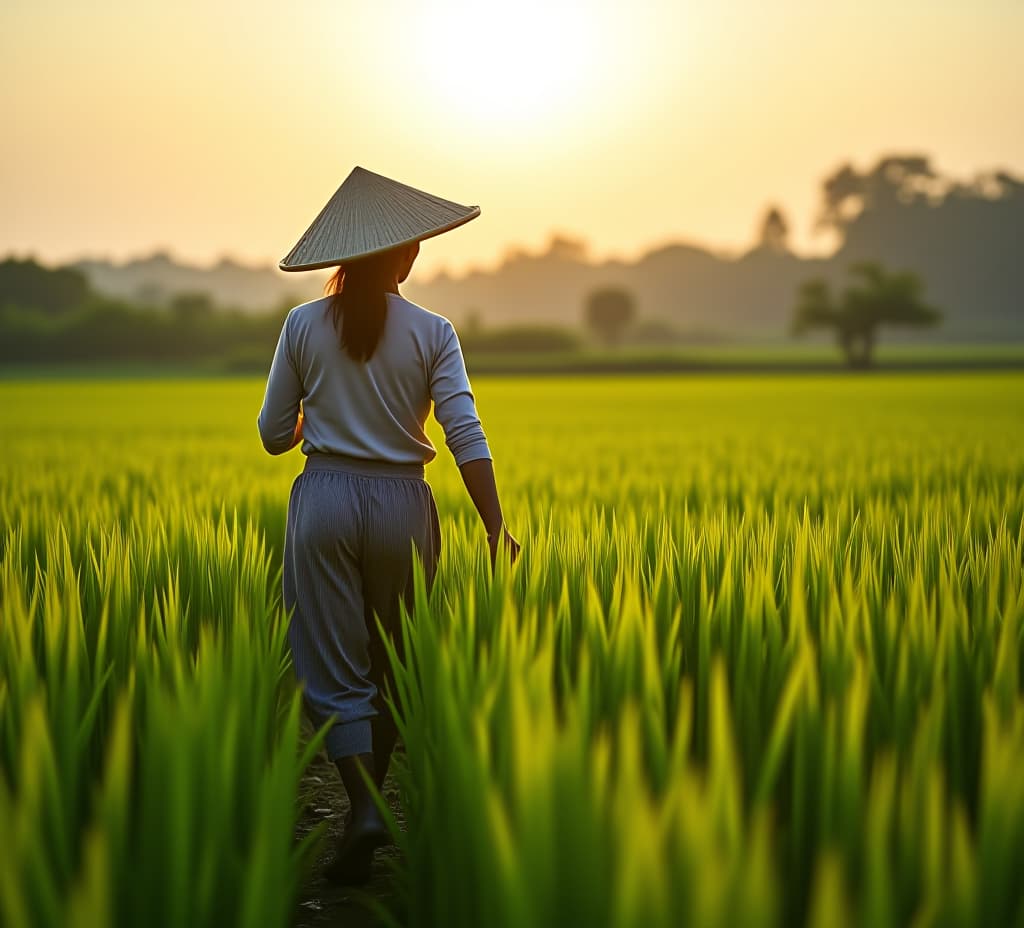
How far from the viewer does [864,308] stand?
238 ft

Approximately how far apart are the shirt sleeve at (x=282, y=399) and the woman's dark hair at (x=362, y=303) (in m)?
0.15

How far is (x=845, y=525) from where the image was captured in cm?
379

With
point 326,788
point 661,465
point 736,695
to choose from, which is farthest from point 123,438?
point 736,695

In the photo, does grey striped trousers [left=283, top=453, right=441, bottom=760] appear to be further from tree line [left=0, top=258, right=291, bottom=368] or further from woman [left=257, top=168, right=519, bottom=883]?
tree line [left=0, top=258, right=291, bottom=368]

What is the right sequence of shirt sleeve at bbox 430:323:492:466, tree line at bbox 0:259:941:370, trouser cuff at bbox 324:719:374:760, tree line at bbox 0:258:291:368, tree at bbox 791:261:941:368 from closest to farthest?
trouser cuff at bbox 324:719:374:760
shirt sleeve at bbox 430:323:492:466
tree line at bbox 0:258:291:368
tree line at bbox 0:259:941:370
tree at bbox 791:261:941:368

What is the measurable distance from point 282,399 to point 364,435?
0.91 ft

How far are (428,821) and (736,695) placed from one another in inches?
25.5

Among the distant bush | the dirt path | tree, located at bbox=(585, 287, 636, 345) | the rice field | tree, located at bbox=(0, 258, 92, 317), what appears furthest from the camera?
tree, located at bbox=(585, 287, 636, 345)

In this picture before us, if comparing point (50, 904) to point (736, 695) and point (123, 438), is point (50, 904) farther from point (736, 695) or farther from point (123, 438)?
point (123, 438)

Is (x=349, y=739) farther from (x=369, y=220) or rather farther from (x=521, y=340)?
(x=521, y=340)

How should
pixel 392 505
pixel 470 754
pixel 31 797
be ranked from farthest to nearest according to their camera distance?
pixel 392 505 < pixel 470 754 < pixel 31 797

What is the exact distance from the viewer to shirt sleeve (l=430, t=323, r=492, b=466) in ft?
8.54

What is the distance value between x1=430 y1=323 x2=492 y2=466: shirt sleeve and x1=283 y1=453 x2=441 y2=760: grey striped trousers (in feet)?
0.45

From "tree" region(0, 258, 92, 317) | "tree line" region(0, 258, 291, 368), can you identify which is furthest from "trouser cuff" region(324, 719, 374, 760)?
"tree" region(0, 258, 92, 317)
